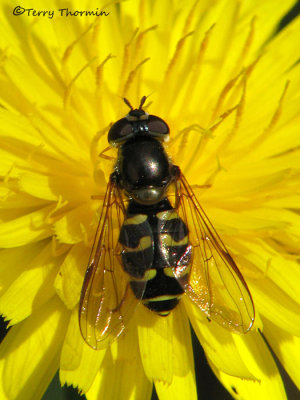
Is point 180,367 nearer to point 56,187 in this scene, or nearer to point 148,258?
point 148,258

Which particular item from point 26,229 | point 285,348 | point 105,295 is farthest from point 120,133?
point 285,348

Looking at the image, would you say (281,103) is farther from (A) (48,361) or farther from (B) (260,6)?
(A) (48,361)

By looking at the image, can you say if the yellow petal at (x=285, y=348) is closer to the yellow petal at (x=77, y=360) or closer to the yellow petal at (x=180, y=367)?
the yellow petal at (x=180, y=367)

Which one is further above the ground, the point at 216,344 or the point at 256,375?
the point at 216,344

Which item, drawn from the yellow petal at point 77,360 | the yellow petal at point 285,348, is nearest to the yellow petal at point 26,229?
the yellow petal at point 77,360

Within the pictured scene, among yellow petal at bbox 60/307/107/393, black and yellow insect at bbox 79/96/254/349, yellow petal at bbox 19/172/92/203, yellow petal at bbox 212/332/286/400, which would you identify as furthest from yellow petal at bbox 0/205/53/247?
yellow petal at bbox 212/332/286/400

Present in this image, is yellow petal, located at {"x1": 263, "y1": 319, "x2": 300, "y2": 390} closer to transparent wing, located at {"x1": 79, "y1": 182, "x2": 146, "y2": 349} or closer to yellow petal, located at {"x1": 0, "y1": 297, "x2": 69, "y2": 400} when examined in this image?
transparent wing, located at {"x1": 79, "y1": 182, "x2": 146, "y2": 349}
